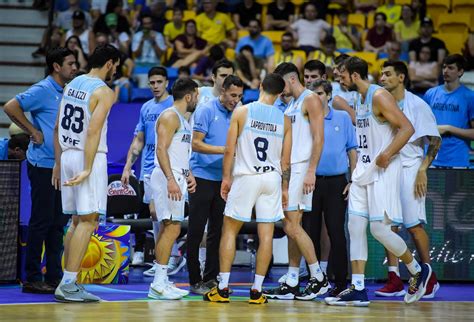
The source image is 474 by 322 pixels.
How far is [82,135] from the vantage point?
9.09m

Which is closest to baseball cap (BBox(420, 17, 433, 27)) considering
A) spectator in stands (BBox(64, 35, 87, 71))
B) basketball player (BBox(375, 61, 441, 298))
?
spectator in stands (BBox(64, 35, 87, 71))

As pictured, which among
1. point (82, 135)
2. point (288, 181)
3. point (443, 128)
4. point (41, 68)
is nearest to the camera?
point (82, 135)

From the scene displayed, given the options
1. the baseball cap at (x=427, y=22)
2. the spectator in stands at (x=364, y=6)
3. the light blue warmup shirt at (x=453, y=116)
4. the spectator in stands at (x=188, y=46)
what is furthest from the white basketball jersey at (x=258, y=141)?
the spectator in stands at (x=364, y=6)

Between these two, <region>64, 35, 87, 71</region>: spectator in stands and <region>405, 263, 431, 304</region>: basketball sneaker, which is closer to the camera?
<region>405, 263, 431, 304</region>: basketball sneaker

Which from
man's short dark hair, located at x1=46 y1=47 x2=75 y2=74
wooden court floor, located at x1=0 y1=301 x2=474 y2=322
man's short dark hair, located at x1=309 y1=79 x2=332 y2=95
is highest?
man's short dark hair, located at x1=46 y1=47 x2=75 y2=74

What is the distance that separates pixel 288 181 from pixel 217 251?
3.61 ft

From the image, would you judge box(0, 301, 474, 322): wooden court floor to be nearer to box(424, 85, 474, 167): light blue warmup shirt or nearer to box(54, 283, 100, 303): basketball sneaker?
box(54, 283, 100, 303): basketball sneaker

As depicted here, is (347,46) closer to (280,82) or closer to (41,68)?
(41,68)

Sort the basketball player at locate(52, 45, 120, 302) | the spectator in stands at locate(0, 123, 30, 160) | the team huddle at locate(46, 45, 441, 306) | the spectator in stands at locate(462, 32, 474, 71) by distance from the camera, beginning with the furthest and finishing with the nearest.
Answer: the spectator in stands at locate(462, 32, 474, 71), the spectator in stands at locate(0, 123, 30, 160), the team huddle at locate(46, 45, 441, 306), the basketball player at locate(52, 45, 120, 302)

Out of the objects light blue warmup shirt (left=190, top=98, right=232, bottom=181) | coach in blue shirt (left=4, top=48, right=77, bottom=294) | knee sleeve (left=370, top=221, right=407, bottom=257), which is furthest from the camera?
light blue warmup shirt (left=190, top=98, right=232, bottom=181)

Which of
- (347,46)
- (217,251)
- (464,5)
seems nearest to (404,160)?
(217,251)

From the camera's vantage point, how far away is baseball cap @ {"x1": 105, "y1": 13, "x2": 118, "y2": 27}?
18328 mm

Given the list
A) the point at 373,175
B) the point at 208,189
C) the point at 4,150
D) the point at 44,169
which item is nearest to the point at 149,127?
the point at 4,150

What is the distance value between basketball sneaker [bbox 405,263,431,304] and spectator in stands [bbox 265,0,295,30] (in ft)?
31.1
